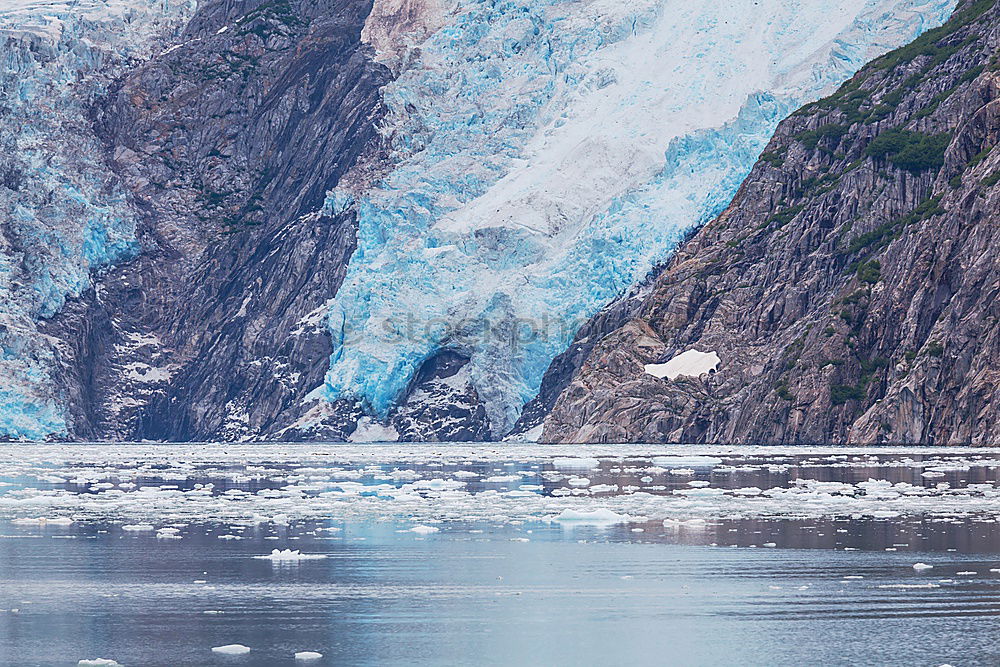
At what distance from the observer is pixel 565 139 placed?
13050 cm

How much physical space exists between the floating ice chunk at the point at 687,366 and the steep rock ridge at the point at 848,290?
0.61 meters

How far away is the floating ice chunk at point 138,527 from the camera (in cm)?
3416

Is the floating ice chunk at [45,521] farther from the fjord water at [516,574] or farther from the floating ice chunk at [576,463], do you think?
the floating ice chunk at [576,463]

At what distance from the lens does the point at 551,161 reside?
130 meters

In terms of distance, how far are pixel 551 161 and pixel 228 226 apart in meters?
38.3

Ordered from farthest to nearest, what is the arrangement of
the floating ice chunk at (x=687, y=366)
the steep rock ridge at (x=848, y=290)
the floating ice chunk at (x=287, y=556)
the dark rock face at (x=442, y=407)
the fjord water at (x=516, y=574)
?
the dark rock face at (x=442, y=407) → the floating ice chunk at (x=687, y=366) → the steep rock ridge at (x=848, y=290) → the floating ice chunk at (x=287, y=556) → the fjord water at (x=516, y=574)

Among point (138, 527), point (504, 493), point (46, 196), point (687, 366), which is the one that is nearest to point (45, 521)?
point (138, 527)

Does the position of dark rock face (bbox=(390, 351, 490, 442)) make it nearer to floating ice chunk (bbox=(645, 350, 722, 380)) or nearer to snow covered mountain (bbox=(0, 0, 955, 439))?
snow covered mountain (bbox=(0, 0, 955, 439))

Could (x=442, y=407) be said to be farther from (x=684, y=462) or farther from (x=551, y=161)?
(x=684, y=462)

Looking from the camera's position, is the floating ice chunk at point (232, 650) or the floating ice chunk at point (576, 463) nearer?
the floating ice chunk at point (232, 650)

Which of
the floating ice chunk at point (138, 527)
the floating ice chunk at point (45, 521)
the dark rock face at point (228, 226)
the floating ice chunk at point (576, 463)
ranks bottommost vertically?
the floating ice chunk at point (576, 463)

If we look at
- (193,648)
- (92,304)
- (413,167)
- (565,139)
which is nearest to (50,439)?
(92,304)

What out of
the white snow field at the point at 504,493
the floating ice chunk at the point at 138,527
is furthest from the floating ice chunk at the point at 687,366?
the floating ice chunk at the point at 138,527

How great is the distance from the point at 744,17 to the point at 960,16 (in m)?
24.3
